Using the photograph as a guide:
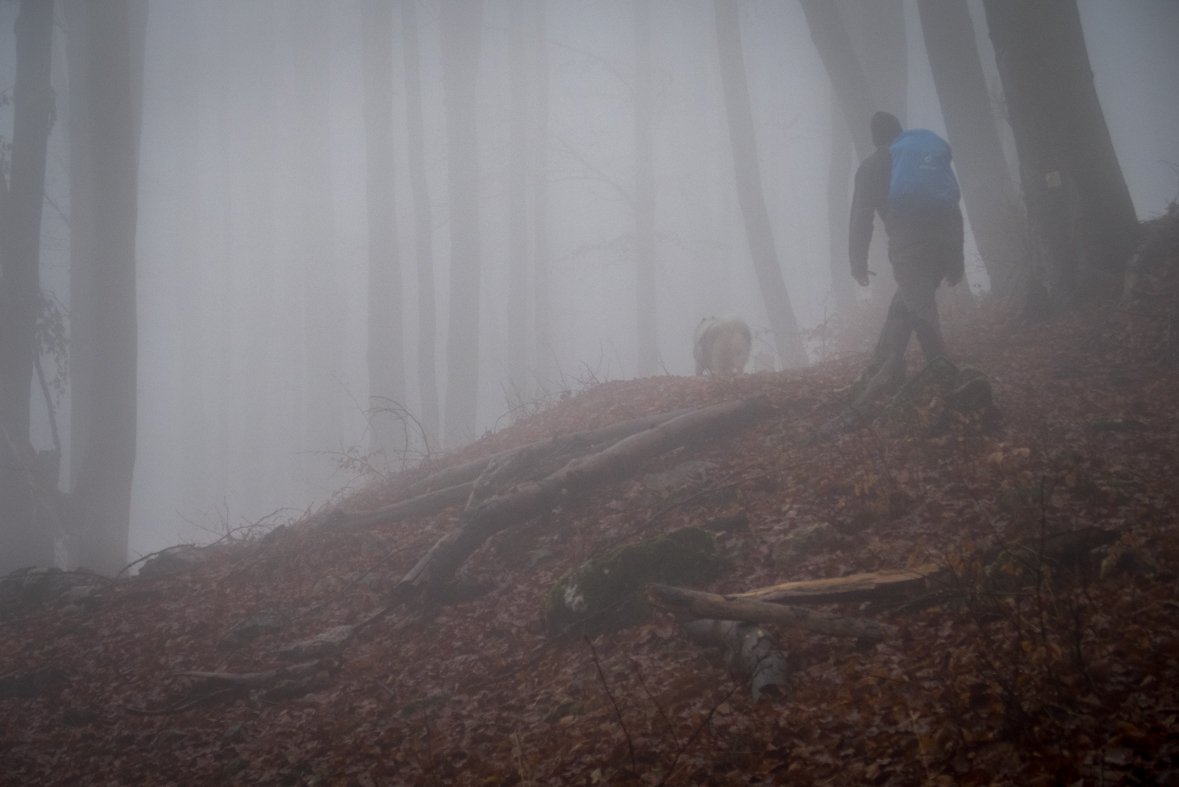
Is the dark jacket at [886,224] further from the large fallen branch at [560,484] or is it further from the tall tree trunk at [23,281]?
the tall tree trunk at [23,281]

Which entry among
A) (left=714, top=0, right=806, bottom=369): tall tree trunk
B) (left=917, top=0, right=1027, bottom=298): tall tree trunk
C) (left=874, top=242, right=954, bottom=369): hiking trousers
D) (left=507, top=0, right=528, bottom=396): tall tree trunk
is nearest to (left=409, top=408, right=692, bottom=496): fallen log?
(left=874, top=242, right=954, bottom=369): hiking trousers

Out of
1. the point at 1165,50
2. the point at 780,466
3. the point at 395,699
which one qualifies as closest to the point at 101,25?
the point at 395,699

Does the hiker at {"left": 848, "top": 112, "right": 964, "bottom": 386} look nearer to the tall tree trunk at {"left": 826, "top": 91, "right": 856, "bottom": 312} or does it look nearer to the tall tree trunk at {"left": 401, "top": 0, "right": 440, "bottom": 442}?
the tall tree trunk at {"left": 826, "top": 91, "right": 856, "bottom": 312}

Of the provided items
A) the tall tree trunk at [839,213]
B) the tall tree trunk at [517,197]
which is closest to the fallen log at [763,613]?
the tall tree trunk at [839,213]

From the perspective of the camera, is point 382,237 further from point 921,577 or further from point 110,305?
point 921,577

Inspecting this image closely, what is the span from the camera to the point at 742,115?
16.7 meters

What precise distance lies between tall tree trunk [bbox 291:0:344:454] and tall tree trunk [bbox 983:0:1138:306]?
29321 mm

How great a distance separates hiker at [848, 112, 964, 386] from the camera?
5816mm

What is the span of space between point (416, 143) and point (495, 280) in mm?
37642

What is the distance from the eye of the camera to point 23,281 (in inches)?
413

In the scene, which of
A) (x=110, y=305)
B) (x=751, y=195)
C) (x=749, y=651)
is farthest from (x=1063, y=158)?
(x=110, y=305)

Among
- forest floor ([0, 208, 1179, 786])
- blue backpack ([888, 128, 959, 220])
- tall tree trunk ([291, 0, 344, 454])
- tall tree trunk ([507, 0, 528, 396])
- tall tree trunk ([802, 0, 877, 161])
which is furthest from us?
tall tree trunk ([291, 0, 344, 454])

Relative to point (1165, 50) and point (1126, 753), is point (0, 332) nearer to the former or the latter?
point (1126, 753)

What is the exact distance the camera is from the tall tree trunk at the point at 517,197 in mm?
21484
